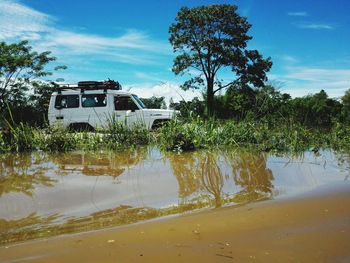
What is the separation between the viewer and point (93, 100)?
13.1 metres

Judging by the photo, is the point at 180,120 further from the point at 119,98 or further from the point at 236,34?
the point at 236,34

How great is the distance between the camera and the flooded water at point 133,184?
3298 millimetres

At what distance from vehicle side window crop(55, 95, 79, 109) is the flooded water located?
5.78 metres

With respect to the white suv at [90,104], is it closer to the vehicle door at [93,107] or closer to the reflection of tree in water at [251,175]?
the vehicle door at [93,107]

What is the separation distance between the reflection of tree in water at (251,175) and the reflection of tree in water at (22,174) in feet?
7.97

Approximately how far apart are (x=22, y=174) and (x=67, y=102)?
798cm

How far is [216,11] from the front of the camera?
3098cm

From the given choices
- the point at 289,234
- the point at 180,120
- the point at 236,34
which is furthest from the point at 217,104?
the point at 289,234

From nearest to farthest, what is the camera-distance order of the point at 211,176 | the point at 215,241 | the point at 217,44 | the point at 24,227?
the point at 215,241 < the point at 24,227 < the point at 211,176 < the point at 217,44

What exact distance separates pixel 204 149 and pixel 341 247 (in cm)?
593

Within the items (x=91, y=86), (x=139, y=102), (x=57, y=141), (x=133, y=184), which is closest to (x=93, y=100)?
(x=91, y=86)

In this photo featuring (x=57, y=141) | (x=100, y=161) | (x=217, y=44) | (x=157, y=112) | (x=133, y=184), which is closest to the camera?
(x=133, y=184)

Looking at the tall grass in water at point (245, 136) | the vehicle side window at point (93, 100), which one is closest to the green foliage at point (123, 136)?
the tall grass in water at point (245, 136)

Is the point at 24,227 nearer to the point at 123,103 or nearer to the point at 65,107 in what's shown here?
the point at 123,103
